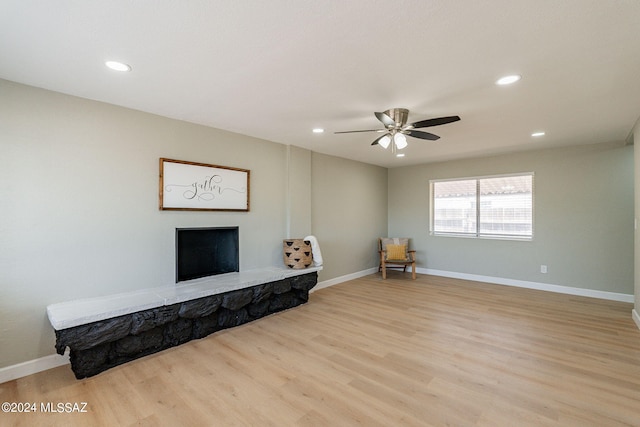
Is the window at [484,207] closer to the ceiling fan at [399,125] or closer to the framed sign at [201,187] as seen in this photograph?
the ceiling fan at [399,125]

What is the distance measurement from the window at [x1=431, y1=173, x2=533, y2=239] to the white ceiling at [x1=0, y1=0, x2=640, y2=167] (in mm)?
2099

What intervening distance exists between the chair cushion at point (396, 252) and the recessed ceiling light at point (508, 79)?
162 inches

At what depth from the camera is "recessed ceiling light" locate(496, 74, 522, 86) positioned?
7.55ft

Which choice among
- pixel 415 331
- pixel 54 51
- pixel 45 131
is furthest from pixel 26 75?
pixel 415 331

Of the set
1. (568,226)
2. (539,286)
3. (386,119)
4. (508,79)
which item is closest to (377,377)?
(386,119)

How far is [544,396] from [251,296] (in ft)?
9.30

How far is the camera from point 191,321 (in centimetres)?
309

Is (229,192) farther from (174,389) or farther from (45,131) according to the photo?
(174,389)

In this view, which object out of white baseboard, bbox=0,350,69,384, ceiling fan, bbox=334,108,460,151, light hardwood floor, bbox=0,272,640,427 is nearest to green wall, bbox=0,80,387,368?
white baseboard, bbox=0,350,69,384

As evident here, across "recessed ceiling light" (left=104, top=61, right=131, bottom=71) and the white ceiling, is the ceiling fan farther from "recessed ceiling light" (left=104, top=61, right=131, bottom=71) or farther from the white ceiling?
"recessed ceiling light" (left=104, top=61, right=131, bottom=71)

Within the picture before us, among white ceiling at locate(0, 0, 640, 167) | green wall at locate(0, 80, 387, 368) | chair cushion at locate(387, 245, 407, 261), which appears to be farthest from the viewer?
chair cushion at locate(387, 245, 407, 261)

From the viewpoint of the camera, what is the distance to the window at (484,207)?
5.30 m

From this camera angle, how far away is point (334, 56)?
2.02 meters

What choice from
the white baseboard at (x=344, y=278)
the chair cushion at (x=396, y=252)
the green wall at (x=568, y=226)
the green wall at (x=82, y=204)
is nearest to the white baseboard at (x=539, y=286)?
the green wall at (x=568, y=226)
